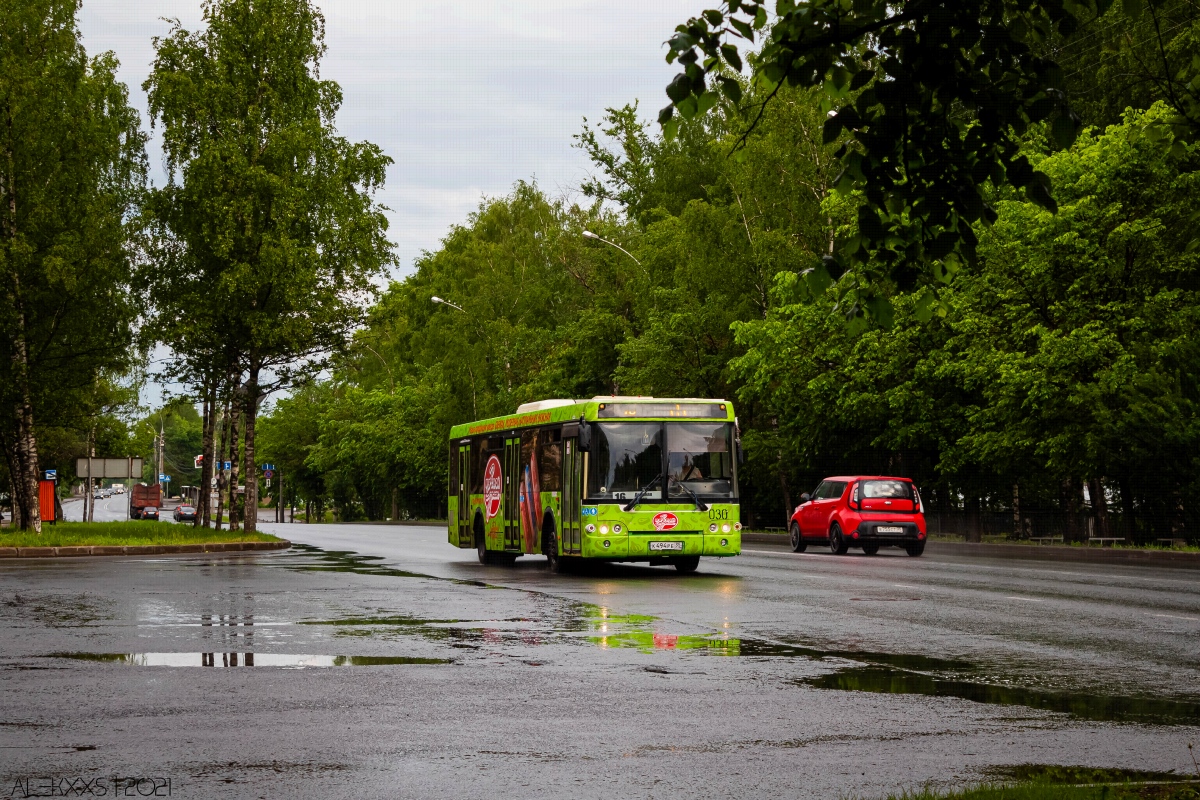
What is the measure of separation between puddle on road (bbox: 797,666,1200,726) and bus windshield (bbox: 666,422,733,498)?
12791 millimetres

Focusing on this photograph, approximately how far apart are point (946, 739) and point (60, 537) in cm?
3373

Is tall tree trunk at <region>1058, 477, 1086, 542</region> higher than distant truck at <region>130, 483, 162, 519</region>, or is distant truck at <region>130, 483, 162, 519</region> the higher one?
distant truck at <region>130, 483, 162, 519</region>

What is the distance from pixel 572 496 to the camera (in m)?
24.2

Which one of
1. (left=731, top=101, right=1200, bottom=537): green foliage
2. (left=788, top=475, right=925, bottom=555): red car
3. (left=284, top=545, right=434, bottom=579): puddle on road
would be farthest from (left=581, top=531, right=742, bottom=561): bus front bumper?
(left=788, top=475, right=925, bottom=555): red car

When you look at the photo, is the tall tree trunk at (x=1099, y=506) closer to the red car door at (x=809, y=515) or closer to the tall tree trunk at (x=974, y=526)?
the tall tree trunk at (x=974, y=526)

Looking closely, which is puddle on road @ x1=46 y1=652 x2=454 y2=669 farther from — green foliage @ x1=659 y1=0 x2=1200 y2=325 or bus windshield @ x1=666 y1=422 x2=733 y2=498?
bus windshield @ x1=666 y1=422 x2=733 y2=498

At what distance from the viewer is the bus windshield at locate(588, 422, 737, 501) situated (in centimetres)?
2391

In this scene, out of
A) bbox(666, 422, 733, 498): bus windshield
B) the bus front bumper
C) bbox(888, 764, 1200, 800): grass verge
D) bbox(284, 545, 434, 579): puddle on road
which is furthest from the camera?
bbox(284, 545, 434, 579): puddle on road

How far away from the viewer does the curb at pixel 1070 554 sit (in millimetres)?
28891

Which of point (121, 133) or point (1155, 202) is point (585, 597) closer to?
point (1155, 202)

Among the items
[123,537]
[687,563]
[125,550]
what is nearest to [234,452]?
[123,537]

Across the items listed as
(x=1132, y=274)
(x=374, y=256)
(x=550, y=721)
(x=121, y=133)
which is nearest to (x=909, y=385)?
(x=1132, y=274)

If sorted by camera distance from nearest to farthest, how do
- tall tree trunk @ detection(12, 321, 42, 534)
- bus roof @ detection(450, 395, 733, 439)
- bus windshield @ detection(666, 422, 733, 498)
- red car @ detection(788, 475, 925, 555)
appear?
bus windshield @ detection(666, 422, 733, 498) → bus roof @ detection(450, 395, 733, 439) → red car @ detection(788, 475, 925, 555) → tall tree trunk @ detection(12, 321, 42, 534)

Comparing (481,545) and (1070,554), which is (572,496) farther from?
(1070,554)
